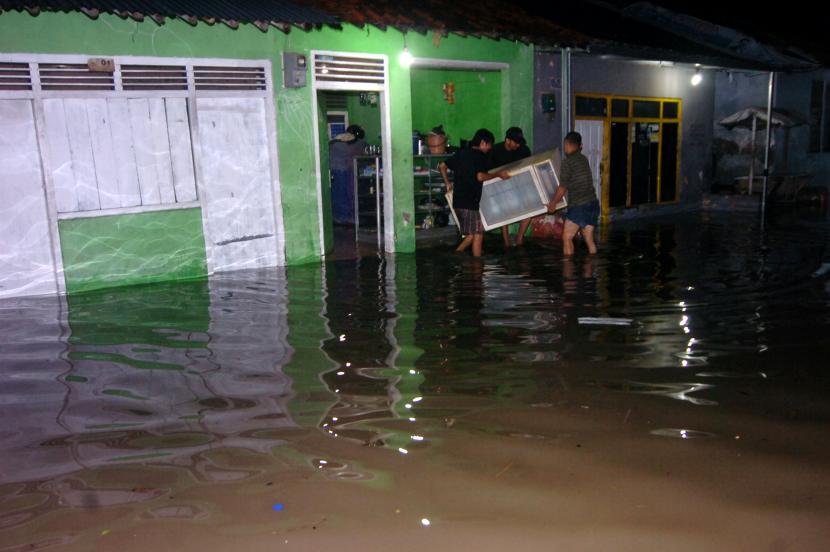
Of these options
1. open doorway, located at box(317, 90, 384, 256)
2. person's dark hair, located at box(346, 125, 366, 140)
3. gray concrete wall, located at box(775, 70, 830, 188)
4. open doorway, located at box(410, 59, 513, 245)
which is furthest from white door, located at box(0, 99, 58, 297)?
gray concrete wall, located at box(775, 70, 830, 188)

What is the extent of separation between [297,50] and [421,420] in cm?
694

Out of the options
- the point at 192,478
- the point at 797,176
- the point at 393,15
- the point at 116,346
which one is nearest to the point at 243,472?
the point at 192,478

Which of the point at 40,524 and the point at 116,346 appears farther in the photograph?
the point at 116,346

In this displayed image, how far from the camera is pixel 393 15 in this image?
428 inches

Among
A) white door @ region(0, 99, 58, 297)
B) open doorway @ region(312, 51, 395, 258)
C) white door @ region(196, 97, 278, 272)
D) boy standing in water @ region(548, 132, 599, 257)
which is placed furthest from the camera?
open doorway @ region(312, 51, 395, 258)

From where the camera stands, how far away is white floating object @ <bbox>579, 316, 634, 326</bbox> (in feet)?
21.9

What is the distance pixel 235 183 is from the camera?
977 cm

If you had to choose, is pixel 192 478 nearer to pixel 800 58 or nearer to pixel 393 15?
pixel 393 15

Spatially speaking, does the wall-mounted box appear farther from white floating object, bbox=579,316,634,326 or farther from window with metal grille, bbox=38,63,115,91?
white floating object, bbox=579,316,634,326

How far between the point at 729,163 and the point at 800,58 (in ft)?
10.9

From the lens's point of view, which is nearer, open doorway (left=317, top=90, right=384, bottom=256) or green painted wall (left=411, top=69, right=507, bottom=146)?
open doorway (left=317, top=90, right=384, bottom=256)

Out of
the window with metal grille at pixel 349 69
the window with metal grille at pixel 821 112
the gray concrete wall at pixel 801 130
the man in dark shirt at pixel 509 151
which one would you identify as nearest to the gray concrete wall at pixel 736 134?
the gray concrete wall at pixel 801 130

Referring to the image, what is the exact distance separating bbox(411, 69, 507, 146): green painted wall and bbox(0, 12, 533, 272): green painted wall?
42 centimetres

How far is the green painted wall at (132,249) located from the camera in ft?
28.5
